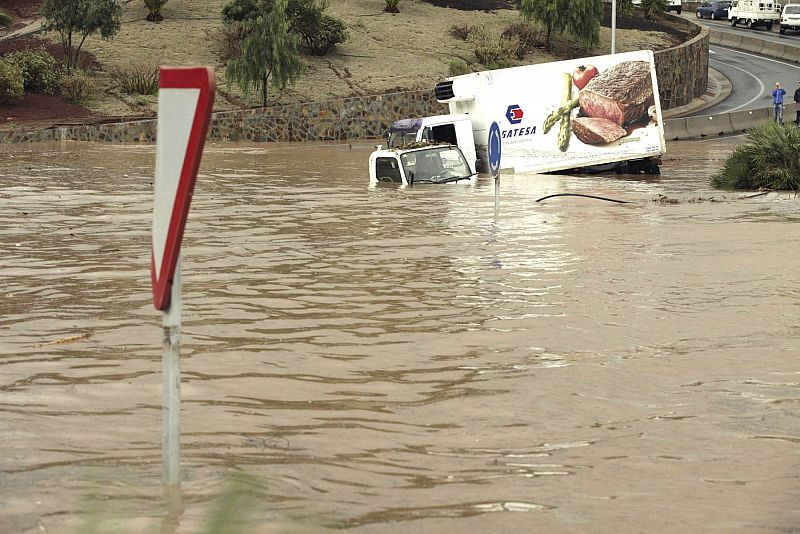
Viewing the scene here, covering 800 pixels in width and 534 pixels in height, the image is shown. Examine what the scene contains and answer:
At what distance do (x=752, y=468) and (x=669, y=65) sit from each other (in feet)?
165

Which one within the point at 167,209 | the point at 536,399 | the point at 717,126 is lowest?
the point at 717,126

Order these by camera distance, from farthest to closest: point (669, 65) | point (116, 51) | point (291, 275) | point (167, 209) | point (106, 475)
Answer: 1. point (669, 65)
2. point (116, 51)
3. point (291, 275)
4. point (106, 475)
5. point (167, 209)

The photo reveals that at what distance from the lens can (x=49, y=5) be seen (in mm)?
46125

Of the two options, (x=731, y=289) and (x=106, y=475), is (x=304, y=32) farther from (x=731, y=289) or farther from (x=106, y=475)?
(x=106, y=475)

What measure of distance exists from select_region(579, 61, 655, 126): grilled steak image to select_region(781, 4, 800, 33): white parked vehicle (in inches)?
1895

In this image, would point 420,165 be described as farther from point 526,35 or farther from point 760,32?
point 760,32

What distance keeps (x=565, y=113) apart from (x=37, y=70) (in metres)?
22.7

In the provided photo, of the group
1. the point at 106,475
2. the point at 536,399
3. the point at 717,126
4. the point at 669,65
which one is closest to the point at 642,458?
the point at 536,399

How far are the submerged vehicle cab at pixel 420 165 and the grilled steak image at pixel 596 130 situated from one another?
188 inches

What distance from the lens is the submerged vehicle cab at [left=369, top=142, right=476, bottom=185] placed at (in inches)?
1011

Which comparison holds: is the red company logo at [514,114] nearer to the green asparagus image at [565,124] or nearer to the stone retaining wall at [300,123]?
the green asparagus image at [565,124]

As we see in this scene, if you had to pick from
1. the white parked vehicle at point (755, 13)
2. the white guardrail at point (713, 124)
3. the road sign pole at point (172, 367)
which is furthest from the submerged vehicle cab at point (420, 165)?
the white parked vehicle at point (755, 13)

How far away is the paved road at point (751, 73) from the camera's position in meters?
53.7

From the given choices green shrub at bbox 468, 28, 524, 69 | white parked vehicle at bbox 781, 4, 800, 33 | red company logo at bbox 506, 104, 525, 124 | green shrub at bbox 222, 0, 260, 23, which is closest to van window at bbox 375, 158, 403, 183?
red company logo at bbox 506, 104, 525, 124
